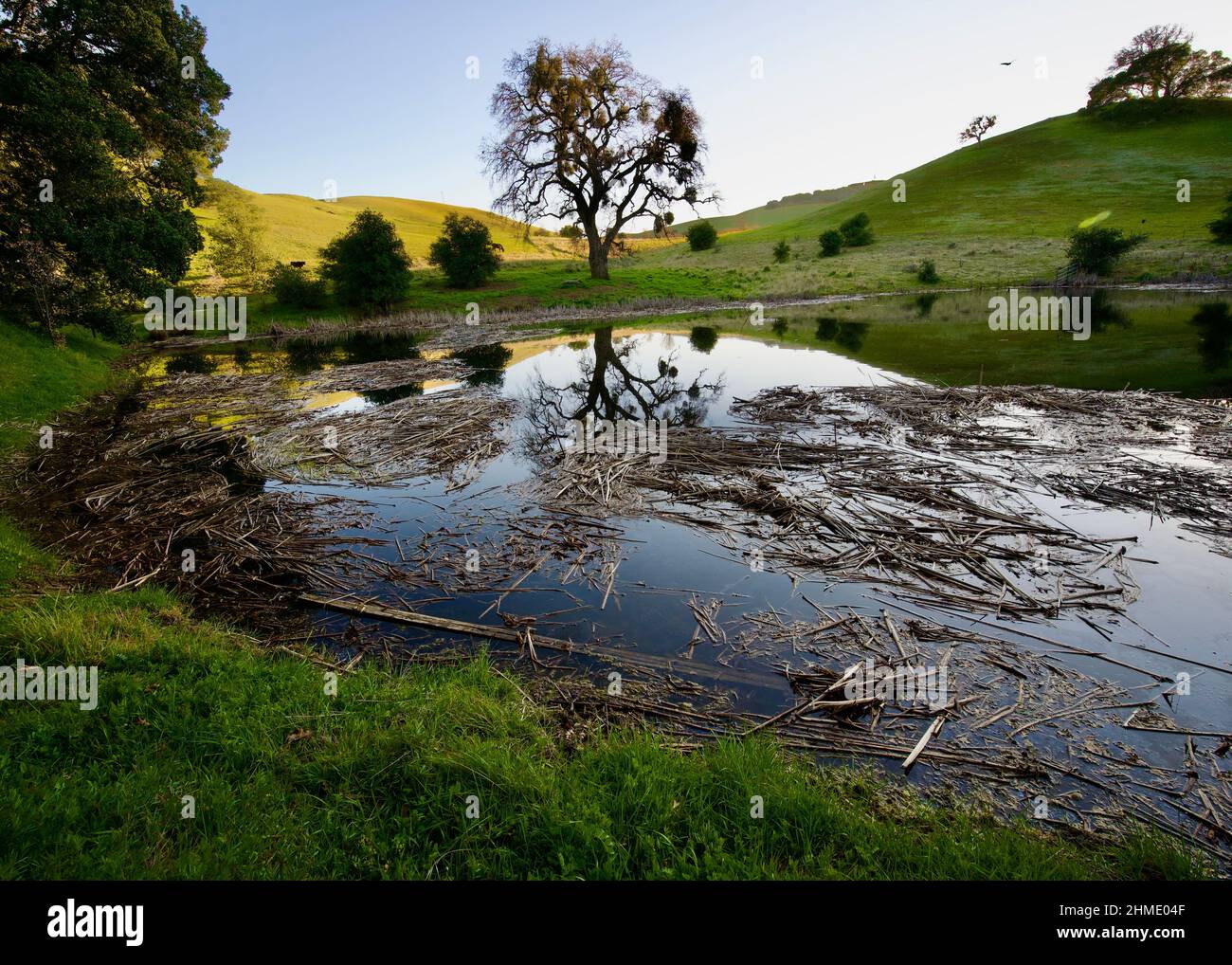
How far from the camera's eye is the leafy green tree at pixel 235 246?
4875 centimetres

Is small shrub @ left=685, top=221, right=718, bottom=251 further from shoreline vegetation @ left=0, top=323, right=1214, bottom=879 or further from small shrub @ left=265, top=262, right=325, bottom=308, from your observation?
shoreline vegetation @ left=0, top=323, right=1214, bottom=879

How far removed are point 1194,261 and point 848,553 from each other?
59.3 metres

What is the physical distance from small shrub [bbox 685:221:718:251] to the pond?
70.6 metres

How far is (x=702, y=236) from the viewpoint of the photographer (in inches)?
3091

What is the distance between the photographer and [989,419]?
38.4 ft

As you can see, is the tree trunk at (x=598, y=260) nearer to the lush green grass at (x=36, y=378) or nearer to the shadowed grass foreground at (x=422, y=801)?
the lush green grass at (x=36, y=378)

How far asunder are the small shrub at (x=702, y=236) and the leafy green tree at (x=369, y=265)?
4778cm

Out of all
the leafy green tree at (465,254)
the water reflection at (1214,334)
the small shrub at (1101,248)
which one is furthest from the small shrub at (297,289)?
the small shrub at (1101,248)

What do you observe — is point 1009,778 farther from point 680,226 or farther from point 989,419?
point 680,226

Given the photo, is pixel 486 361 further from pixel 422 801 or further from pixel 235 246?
pixel 235 246
